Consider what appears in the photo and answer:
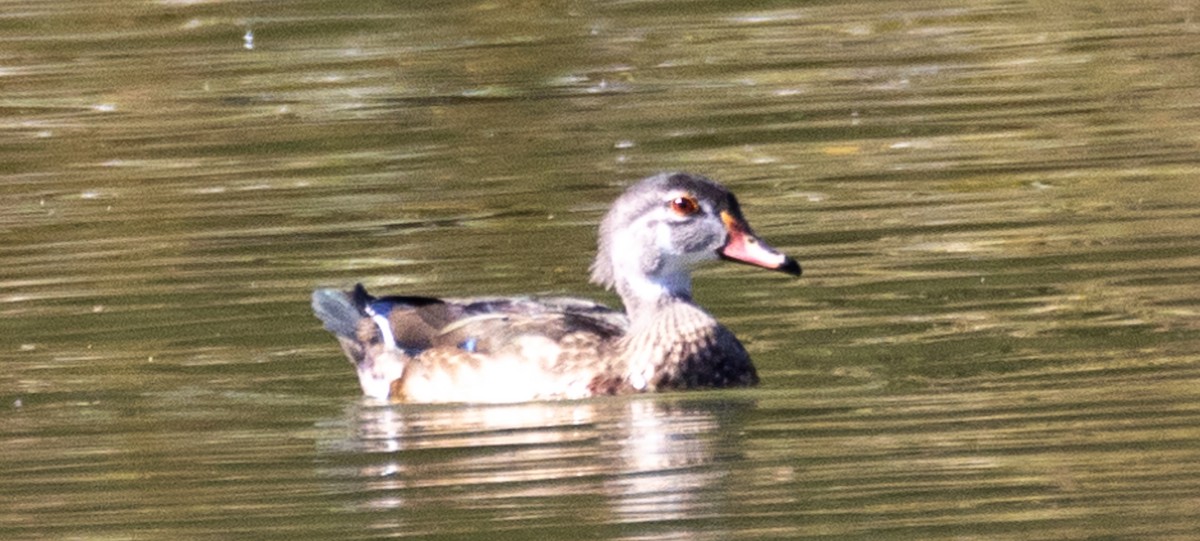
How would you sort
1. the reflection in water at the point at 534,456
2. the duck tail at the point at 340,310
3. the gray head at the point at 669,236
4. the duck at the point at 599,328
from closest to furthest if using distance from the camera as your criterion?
the reflection in water at the point at 534,456 < the duck at the point at 599,328 < the gray head at the point at 669,236 < the duck tail at the point at 340,310

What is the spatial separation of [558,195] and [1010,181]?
2.25 m

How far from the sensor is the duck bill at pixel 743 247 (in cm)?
1191

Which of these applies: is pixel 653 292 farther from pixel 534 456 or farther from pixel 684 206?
pixel 534 456

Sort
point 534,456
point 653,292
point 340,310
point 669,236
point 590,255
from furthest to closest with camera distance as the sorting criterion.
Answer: point 590,255
point 340,310
point 653,292
point 669,236
point 534,456

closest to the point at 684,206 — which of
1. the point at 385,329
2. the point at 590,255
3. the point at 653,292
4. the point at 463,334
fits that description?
the point at 653,292

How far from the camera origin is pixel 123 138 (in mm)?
17938

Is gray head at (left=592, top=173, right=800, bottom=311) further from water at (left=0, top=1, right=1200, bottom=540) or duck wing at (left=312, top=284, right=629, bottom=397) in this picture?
water at (left=0, top=1, right=1200, bottom=540)

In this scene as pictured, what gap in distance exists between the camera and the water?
9.69 m

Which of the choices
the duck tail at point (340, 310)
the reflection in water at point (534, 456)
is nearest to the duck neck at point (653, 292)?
the reflection in water at point (534, 456)

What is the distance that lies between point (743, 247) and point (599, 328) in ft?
2.12

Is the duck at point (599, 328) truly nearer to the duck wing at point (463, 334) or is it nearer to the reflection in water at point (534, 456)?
the duck wing at point (463, 334)

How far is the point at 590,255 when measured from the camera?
14.0m

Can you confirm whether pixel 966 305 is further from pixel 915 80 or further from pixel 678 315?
pixel 915 80

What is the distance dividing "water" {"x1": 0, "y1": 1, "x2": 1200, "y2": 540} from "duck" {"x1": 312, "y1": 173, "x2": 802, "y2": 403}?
16 centimetres
